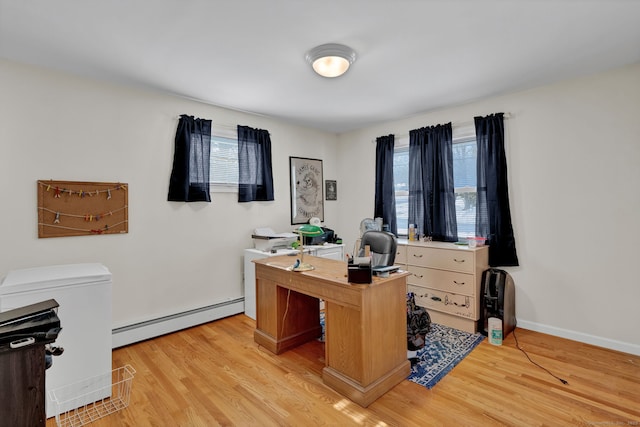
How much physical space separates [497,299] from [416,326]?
3.48 ft

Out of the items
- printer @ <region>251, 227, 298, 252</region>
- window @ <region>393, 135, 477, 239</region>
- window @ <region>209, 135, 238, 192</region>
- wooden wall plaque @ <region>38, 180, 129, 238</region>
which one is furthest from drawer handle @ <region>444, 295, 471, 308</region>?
wooden wall plaque @ <region>38, 180, 129, 238</region>

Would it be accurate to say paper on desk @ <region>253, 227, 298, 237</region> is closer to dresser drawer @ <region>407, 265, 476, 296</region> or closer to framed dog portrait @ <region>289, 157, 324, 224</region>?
framed dog portrait @ <region>289, 157, 324, 224</region>

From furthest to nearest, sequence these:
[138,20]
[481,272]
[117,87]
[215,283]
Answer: [215,283] < [481,272] < [117,87] < [138,20]

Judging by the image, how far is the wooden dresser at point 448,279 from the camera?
3197 millimetres

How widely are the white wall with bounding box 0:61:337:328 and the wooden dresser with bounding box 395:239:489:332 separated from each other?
2.03 meters

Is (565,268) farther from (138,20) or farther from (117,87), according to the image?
(117,87)

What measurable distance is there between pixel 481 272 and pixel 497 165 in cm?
118

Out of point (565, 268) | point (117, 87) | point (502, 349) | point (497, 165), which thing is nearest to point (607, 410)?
point (502, 349)

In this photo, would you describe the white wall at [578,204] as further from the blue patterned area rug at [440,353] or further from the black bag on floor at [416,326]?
the black bag on floor at [416,326]

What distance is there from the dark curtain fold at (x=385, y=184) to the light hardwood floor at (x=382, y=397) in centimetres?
195

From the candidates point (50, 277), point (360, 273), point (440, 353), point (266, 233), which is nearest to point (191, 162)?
point (266, 233)

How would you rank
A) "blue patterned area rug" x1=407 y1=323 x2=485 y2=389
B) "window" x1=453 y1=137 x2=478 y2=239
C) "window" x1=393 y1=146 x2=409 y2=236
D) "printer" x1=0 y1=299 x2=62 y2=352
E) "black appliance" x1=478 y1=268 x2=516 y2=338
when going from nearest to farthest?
1. "printer" x1=0 y1=299 x2=62 y2=352
2. "blue patterned area rug" x1=407 y1=323 x2=485 y2=389
3. "black appliance" x1=478 y1=268 x2=516 y2=338
4. "window" x1=453 y1=137 x2=478 y2=239
5. "window" x1=393 y1=146 x2=409 y2=236

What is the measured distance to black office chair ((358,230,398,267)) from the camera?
2.81 meters

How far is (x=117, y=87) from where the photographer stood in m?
2.99
